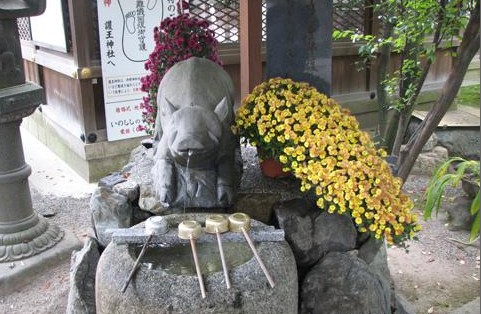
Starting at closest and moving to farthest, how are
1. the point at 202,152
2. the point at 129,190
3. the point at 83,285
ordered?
the point at 202,152, the point at 83,285, the point at 129,190

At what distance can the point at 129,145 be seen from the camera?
22.0ft

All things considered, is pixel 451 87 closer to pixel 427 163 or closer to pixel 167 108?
pixel 167 108

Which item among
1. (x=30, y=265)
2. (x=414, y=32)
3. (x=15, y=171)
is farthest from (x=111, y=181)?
(x=414, y=32)

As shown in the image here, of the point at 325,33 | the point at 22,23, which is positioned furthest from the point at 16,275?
the point at 22,23

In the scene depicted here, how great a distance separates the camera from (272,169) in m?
3.47

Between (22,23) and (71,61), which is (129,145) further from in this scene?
(22,23)

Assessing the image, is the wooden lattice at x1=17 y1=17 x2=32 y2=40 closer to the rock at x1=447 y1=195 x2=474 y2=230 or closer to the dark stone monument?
the dark stone monument

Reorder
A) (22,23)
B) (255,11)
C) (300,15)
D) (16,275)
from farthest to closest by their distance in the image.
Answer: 1. (22,23)
2. (16,275)
3. (255,11)
4. (300,15)

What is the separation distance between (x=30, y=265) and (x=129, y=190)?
1824 mm

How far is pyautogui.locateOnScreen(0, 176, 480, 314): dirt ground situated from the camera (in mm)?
3990

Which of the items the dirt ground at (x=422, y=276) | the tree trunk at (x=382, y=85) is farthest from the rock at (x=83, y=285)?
the tree trunk at (x=382, y=85)

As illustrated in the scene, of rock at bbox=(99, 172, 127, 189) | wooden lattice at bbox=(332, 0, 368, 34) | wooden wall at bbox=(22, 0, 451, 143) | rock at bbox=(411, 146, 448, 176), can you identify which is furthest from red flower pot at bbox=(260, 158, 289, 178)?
wooden lattice at bbox=(332, 0, 368, 34)

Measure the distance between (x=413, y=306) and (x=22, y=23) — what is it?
7.55 m

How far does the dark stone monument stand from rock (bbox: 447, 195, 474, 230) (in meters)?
4.27
